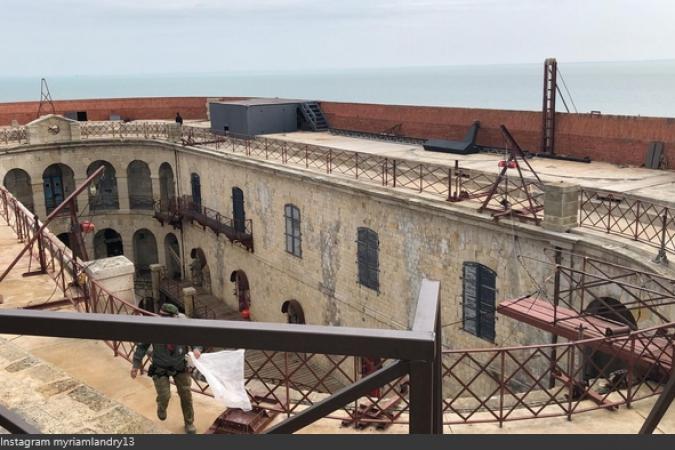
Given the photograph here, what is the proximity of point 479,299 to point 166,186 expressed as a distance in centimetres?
2419

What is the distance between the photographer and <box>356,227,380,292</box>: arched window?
20375mm

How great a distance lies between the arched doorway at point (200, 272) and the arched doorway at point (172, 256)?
120 inches

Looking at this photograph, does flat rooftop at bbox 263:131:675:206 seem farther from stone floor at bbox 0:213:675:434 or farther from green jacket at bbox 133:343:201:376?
green jacket at bbox 133:343:201:376

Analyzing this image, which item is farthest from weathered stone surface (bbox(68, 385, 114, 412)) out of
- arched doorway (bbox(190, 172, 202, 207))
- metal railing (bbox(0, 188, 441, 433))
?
arched doorway (bbox(190, 172, 202, 207))

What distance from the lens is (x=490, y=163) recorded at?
22.4 metres

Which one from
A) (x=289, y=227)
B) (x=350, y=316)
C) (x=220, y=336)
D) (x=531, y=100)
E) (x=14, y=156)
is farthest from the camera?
(x=531, y=100)

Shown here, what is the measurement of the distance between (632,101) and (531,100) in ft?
89.9

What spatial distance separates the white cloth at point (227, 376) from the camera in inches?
Result: 296

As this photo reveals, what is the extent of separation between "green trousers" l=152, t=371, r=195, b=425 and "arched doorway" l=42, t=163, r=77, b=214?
97.6ft

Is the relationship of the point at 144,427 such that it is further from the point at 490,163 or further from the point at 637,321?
the point at 490,163

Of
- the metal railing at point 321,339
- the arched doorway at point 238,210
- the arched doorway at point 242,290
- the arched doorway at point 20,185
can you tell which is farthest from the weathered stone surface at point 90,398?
the arched doorway at point 20,185

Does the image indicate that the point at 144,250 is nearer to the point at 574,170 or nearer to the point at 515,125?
the point at 515,125

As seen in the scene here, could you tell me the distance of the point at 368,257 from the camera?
20781 millimetres

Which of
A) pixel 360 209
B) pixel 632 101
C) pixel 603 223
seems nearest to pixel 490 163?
pixel 360 209
